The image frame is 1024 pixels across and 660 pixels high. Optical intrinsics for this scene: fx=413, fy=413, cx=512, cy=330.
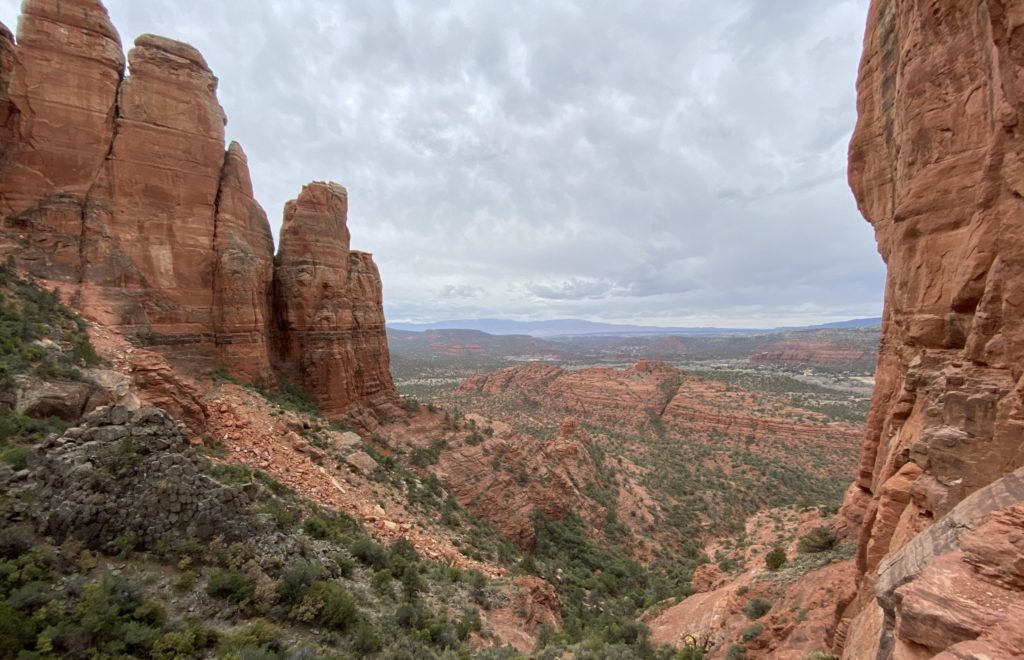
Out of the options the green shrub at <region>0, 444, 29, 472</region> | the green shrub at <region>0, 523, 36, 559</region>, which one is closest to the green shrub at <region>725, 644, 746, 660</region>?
the green shrub at <region>0, 523, 36, 559</region>

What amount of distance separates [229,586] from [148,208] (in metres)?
18.0

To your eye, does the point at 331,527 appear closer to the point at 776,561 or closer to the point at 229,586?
the point at 229,586

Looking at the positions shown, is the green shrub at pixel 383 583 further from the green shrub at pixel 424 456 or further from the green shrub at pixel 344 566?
the green shrub at pixel 424 456

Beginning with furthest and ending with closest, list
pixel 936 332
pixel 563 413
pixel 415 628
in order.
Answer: pixel 563 413
pixel 415 628
pixel 936 332

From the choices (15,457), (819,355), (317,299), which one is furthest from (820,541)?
(819,355)

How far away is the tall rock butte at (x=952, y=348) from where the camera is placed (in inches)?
177

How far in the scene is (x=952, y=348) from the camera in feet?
24.5

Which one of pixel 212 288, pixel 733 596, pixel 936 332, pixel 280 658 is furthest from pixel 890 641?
pixel 212 288

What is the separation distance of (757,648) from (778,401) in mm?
66629

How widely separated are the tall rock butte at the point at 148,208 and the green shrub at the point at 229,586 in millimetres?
13568

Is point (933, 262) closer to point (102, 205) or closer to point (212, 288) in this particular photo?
point (212, 288)

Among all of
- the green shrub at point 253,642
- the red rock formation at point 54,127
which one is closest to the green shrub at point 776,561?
the green shrub at point 253,642

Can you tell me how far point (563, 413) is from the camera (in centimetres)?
7725

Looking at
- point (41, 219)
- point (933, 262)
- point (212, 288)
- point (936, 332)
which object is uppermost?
point (41, 219)
